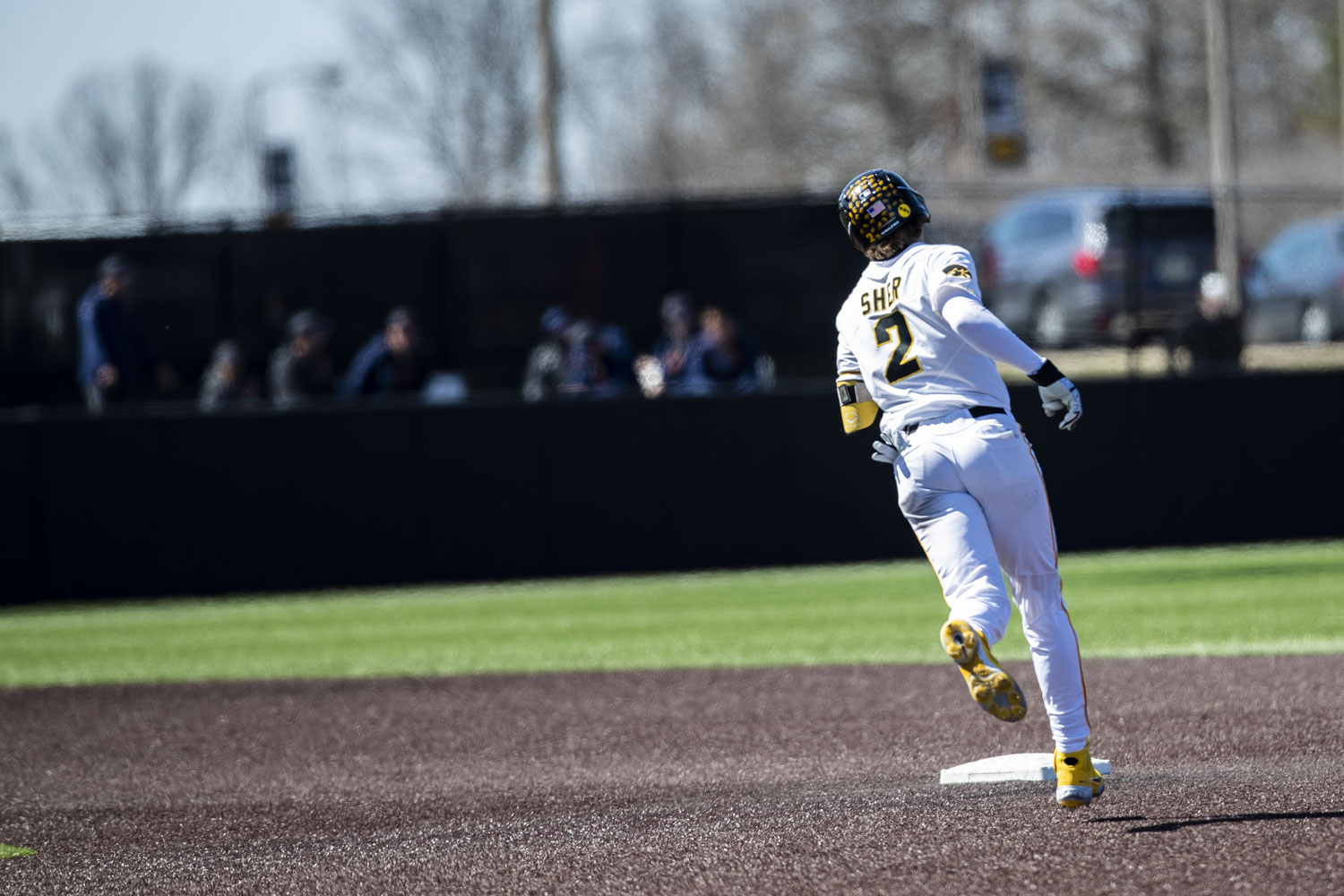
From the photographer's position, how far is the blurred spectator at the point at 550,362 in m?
14.7

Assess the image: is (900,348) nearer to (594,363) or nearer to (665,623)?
(665,623)

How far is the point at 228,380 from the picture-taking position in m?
Answer: 15.5

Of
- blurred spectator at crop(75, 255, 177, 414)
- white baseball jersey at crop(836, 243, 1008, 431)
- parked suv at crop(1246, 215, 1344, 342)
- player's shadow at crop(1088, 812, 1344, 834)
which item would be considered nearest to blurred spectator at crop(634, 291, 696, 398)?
blurred spectator at crop(75, 255, 177, 414)

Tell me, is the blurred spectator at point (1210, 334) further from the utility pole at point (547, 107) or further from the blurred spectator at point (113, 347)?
the blurred spectator at point (113, 347)

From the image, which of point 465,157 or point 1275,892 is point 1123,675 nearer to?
point 1275,892

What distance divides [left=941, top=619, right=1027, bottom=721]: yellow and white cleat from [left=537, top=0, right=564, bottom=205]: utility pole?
Answer: 1654 centimetres

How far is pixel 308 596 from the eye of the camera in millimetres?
13789

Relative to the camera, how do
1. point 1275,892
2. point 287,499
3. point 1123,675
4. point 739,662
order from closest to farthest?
point 1275,892 → point 1123,675 → point 739,662 → point 287,499

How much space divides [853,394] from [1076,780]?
1478mm

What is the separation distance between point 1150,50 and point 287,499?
39752 millimetres

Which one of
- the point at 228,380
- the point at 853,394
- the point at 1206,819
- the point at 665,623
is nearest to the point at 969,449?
the point at 853,394

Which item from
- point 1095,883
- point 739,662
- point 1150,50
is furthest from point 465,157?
point 1095,883

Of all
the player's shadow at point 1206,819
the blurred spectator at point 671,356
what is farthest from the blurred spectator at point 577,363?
the player's shadow at point 1206,819

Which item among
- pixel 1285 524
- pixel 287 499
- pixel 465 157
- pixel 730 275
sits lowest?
pixel 1285 524
